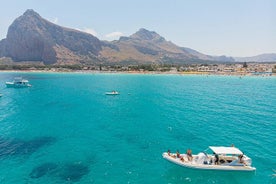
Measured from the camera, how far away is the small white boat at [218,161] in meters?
32.5

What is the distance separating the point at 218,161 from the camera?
33.4m

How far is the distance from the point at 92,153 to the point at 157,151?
37.9 feet

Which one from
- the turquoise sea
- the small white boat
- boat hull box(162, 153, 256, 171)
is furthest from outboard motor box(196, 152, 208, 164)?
the turquoise sea

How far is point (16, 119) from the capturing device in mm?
59688

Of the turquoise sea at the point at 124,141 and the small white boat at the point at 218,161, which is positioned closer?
the turquoise sea at the point at 124,141

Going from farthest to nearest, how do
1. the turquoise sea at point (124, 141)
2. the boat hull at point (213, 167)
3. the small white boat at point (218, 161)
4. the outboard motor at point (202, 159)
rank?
1. the outboard motor at point (202, 159)
2. the small white boat at point (218, 161)
3. the boat hull at point (213, 167)
4. the turquoise sea at point (124, 141)

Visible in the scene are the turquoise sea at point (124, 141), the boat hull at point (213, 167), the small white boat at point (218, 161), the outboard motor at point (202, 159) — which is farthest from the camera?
the outboard motor at point (202, 159)

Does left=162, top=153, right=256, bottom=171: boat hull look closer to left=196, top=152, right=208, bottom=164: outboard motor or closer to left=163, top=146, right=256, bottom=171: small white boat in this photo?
left=163, top=146, right=256, bottom=171: small white boat

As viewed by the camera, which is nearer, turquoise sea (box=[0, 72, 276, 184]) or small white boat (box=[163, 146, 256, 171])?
turquoise sea (box=[0, 72, 276, 184])

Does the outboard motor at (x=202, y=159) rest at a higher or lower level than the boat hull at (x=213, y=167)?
higher

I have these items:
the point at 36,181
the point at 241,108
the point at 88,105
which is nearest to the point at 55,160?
the point at 36,181

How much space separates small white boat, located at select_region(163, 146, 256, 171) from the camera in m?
32.5

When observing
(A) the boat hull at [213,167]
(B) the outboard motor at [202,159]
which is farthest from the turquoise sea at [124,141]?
(B) the outboard motor at [202,159]

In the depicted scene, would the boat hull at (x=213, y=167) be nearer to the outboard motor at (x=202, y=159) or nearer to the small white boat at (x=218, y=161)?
the small white boat at (x=218, y=161)
